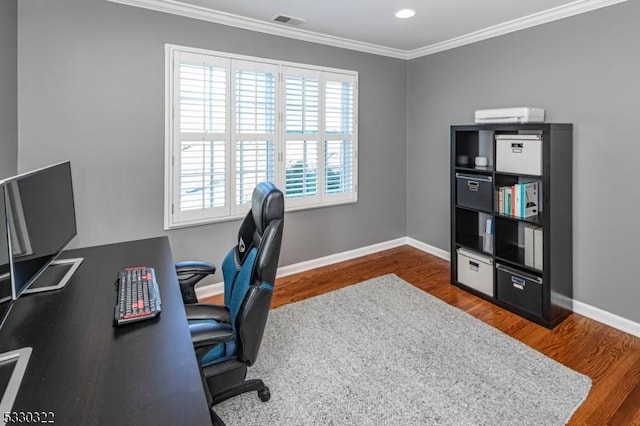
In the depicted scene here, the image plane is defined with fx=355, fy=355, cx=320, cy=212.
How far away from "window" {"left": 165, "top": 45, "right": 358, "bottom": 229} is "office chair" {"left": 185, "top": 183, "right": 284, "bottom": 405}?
1.47 metres

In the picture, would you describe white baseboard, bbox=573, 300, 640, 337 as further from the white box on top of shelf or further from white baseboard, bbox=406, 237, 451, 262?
the white box on top of shelf

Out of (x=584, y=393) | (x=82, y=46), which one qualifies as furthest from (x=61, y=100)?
(x=584, y=393)

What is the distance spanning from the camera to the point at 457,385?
2.05 meters

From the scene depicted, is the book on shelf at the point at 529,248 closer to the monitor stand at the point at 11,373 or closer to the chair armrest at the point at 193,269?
the chair armrest at the point at 193,269

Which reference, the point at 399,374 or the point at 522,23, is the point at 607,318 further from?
the point at 522,23

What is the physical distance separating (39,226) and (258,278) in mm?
956

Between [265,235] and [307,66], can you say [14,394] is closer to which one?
[265,235]

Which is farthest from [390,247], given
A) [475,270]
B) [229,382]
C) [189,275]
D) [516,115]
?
[229,382]

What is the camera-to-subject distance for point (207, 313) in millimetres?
1667

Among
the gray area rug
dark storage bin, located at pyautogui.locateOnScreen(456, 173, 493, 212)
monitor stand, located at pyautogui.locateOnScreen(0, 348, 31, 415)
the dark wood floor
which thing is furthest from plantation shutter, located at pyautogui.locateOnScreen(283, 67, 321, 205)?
monitor stand, located at pyautogui.locateOnScreen(0, 348, 31, 415)

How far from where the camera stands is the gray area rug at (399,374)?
1.84m

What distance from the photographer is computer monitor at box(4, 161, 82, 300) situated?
1.31 m

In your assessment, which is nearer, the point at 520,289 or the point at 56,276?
the point at 56,276

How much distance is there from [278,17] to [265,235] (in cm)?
234
